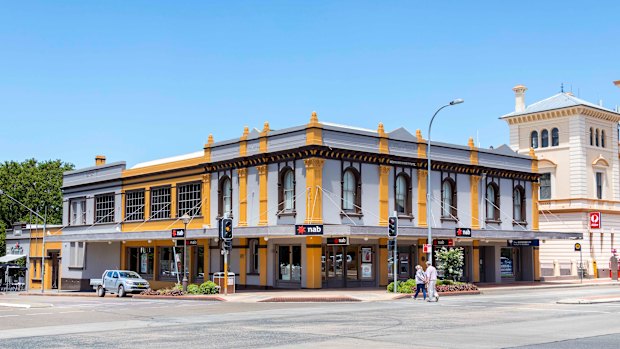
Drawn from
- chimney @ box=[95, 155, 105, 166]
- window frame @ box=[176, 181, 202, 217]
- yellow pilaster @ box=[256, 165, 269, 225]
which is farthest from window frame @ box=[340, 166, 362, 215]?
chimney @ box=[95, 155, 105, 166]

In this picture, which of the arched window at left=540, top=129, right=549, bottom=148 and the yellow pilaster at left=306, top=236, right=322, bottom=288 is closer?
the yellow pilaster at left=306, top=236, right=322, bottom=288

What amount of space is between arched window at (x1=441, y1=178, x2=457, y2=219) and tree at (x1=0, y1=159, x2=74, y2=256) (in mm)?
49737

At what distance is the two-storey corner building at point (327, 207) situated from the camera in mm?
40844

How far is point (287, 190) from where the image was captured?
139 ft

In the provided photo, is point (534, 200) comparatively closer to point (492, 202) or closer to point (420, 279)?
point (492, 202)

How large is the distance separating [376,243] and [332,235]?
465 centimetres

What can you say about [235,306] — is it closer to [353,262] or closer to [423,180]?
[353,262]

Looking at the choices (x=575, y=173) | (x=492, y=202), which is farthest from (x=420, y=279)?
(x=575, y=173)

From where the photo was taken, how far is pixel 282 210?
42.2m

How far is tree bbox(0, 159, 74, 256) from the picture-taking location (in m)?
83.2

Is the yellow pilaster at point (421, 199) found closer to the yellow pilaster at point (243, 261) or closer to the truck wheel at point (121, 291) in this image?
the yellow pilaster at point (243, 261)

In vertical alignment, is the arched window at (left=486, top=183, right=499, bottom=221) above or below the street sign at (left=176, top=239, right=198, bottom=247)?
above

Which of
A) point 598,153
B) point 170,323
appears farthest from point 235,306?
point 598,153

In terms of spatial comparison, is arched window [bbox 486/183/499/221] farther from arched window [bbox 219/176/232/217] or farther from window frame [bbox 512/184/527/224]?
arched window [bbox 219/176/232/217]
